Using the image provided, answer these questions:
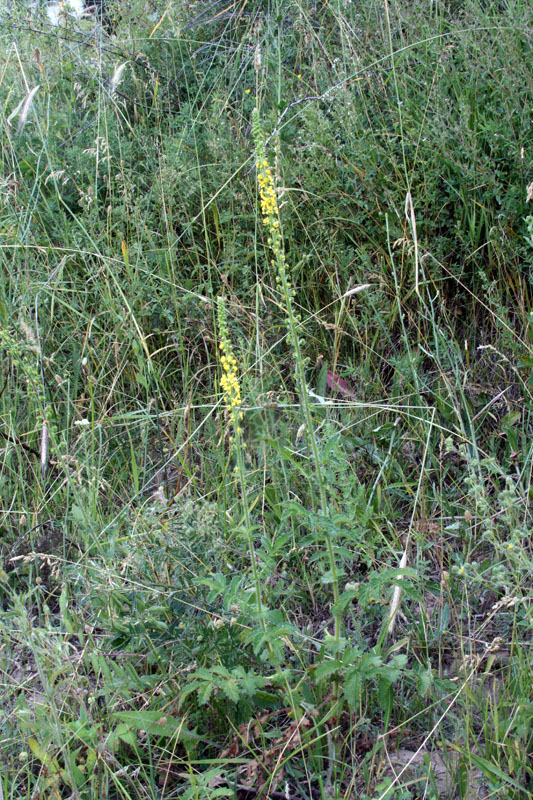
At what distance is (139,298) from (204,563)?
1.37 meters

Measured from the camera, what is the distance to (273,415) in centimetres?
190

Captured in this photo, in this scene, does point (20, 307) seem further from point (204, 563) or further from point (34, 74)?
point (34, 74)

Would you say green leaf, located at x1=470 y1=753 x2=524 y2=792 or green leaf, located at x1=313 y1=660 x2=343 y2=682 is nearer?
green leaf, located at x1=470 y1=753 x2=524 y2=792

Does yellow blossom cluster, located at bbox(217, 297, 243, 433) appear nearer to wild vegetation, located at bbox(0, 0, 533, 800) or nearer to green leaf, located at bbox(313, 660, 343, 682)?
wild vegetation, located at bbox(0, 0, 533, 800)

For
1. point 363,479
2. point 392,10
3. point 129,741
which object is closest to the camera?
point 129,741

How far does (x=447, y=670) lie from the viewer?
71.3 inches

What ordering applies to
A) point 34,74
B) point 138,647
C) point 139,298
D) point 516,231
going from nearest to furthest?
1. point 138,647
2. point 516,231
3. point 139,298
4. point 34,74

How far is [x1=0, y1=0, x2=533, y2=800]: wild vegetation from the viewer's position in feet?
5.22

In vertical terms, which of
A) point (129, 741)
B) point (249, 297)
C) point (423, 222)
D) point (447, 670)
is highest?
point (423, 222)

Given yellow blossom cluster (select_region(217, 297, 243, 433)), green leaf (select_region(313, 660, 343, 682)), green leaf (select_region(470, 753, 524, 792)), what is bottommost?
green leaf (select_region(470, 753, 524, 792))

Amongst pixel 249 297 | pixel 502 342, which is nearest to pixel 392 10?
pixel 249 297

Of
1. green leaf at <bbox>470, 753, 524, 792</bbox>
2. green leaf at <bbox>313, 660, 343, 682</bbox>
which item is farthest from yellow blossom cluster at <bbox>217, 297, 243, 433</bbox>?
green leaf at <bbox>470, 753, 524, 792</bbox>

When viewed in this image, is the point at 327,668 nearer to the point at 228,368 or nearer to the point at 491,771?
the point at 491,771

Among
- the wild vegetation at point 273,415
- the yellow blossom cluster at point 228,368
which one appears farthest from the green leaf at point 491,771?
the yellow blossom cluster at point 228,368
